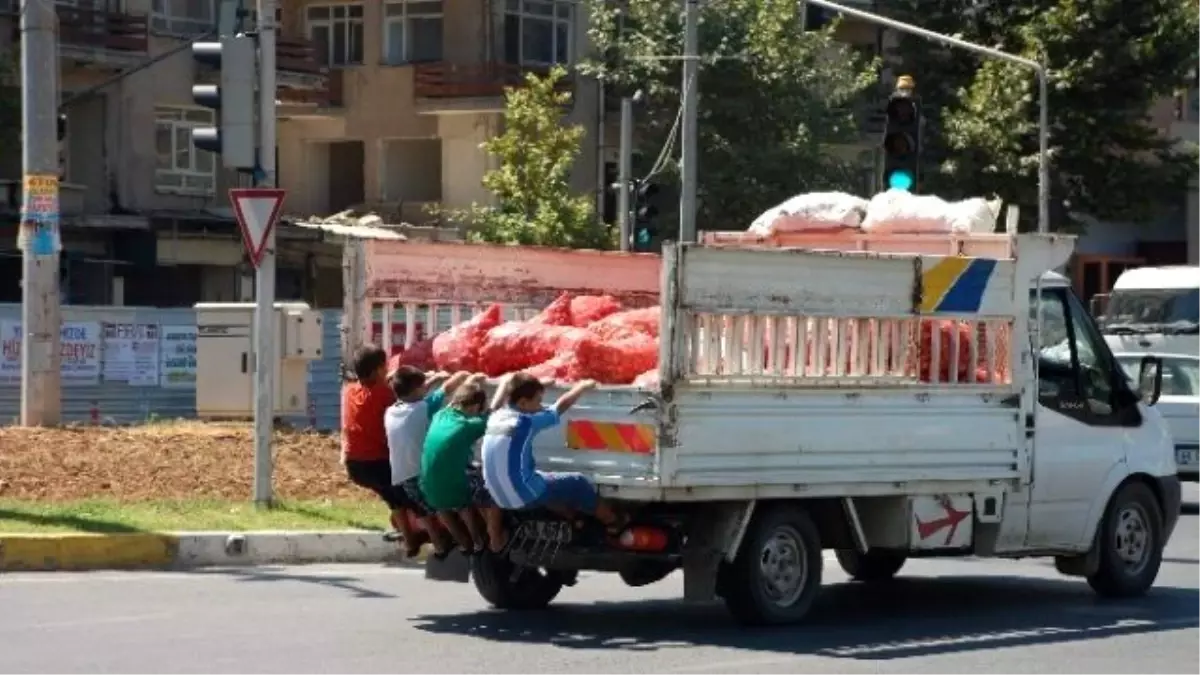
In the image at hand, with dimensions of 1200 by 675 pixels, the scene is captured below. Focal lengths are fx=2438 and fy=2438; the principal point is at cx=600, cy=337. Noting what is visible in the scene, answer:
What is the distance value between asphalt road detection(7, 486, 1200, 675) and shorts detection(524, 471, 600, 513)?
71 centimetres

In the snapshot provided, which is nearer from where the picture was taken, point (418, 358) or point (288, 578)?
point (418, 358)

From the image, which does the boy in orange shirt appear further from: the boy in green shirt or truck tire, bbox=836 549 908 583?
truck tire, bbox=836 549 908 583

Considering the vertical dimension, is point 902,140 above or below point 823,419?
above

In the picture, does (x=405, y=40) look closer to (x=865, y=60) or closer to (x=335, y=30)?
(x=335, y=30)

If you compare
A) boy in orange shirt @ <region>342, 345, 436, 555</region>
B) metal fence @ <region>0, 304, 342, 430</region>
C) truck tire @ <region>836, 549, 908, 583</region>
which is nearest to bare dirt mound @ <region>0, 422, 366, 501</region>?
truck tire @ <region>836, 549, 908, 583</region>

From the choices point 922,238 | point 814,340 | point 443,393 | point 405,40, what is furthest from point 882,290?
point 405,40

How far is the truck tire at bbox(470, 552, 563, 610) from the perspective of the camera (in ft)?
45.2

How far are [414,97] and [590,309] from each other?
3343cm

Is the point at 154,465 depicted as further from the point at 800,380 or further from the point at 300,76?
the point at 300,76

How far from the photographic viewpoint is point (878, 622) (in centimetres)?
1361

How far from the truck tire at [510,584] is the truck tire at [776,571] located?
141 cm

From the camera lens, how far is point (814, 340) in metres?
13.1

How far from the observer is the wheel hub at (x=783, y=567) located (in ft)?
42.2

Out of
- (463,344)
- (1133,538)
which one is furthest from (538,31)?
(463,344)
